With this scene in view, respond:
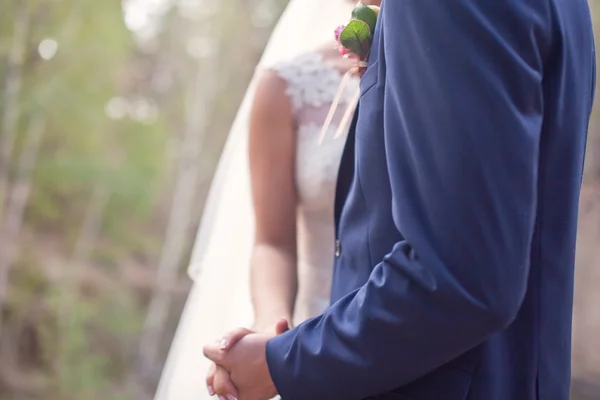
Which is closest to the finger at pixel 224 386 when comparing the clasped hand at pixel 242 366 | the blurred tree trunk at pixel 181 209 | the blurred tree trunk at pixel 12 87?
the clasped hand at pixel 242 366

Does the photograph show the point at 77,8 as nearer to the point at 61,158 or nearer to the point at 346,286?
the point at 61,158

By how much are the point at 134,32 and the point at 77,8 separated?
516 millimetres

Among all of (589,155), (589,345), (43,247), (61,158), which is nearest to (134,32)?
(61,158)

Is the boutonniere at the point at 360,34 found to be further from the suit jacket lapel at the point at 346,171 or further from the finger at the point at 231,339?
the finger at the point at 231,339

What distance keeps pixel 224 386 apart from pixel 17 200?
3.00 metres

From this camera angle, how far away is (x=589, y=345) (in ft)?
8.42

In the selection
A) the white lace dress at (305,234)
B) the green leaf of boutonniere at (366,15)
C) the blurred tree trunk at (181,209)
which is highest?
the green leaf of boutonniere at (366,15)

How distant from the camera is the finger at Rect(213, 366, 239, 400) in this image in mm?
725

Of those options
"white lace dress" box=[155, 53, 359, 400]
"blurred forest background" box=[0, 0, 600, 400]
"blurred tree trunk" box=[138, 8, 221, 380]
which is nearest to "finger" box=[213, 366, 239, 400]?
"white lace dress" box=[155, 53, 359, 400]

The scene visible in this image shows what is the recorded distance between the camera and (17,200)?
338 centimetres

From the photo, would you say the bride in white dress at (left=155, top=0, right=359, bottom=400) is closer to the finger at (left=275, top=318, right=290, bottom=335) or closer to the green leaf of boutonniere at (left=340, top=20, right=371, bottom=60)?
the finger at (left=275, top=318, right=290, bottom=335)

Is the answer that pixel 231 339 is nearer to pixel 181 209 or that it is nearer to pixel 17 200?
pixel 17 200

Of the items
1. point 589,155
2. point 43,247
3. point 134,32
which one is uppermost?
point 134,32

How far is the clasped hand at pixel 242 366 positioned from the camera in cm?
68
